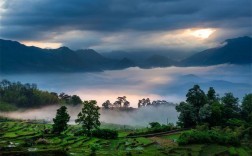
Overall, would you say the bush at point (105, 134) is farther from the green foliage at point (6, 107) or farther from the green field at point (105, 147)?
the green foliage at point (6, 107)

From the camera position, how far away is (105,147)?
6562 centimetres

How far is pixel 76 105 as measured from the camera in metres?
178

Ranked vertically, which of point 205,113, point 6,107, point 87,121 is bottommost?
point 87,121

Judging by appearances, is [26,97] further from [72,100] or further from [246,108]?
[246,108]

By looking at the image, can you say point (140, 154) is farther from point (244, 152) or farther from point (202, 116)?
point (202, 116)

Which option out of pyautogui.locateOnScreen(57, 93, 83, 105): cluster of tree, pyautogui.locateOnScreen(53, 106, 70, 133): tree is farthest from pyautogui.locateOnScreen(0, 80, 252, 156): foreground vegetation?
pyautogui.locateOnScreen(57, 93, 83, 105): cluster of tree

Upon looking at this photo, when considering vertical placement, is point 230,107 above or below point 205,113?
above

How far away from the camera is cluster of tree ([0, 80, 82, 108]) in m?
174

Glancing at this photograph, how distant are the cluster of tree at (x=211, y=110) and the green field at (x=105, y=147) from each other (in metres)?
12.6

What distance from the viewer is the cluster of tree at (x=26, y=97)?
174 meters

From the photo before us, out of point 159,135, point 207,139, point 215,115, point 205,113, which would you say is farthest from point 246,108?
point 207,139

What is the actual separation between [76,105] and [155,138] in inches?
4098

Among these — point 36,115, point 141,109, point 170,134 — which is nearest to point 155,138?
point 170,134

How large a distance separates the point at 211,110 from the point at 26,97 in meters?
109
